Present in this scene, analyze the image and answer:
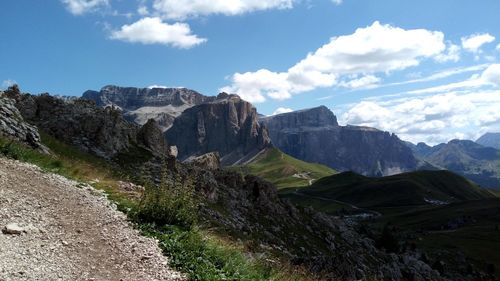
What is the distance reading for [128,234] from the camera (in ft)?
58.4

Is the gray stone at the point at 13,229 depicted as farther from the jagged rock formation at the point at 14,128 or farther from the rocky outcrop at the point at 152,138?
the rocky outcrop at the point at 152,138

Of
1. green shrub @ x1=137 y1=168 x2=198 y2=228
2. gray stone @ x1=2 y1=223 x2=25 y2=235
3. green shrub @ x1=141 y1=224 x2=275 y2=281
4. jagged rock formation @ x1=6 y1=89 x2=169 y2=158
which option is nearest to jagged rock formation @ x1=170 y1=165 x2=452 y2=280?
jagged rock formation @ x1=6 y1=89 x2=169 y2=158

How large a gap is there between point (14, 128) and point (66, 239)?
56.8ft

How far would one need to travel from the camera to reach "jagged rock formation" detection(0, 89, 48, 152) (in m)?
29.6

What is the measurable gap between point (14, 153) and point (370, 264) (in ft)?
195

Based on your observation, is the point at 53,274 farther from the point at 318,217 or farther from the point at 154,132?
the point at 318,217

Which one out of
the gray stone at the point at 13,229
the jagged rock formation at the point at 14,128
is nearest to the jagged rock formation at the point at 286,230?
the jagged rock formation at the point at 14,128

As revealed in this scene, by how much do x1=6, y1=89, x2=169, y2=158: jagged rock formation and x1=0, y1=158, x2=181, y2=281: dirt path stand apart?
26009 millimetres

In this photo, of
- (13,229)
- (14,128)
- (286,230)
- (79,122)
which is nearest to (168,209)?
(13,229)

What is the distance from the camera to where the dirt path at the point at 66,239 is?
13922 mm

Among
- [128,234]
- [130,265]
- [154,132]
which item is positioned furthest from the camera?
[154,132]

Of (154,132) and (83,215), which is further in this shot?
(154,132)

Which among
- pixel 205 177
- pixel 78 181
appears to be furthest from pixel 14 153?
pixel 205 177

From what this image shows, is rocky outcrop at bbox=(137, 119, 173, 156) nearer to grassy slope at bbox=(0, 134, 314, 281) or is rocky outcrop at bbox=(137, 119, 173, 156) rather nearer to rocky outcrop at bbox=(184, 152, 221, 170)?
rocky outcrop at bbox=(184, 152, 221, 170)
